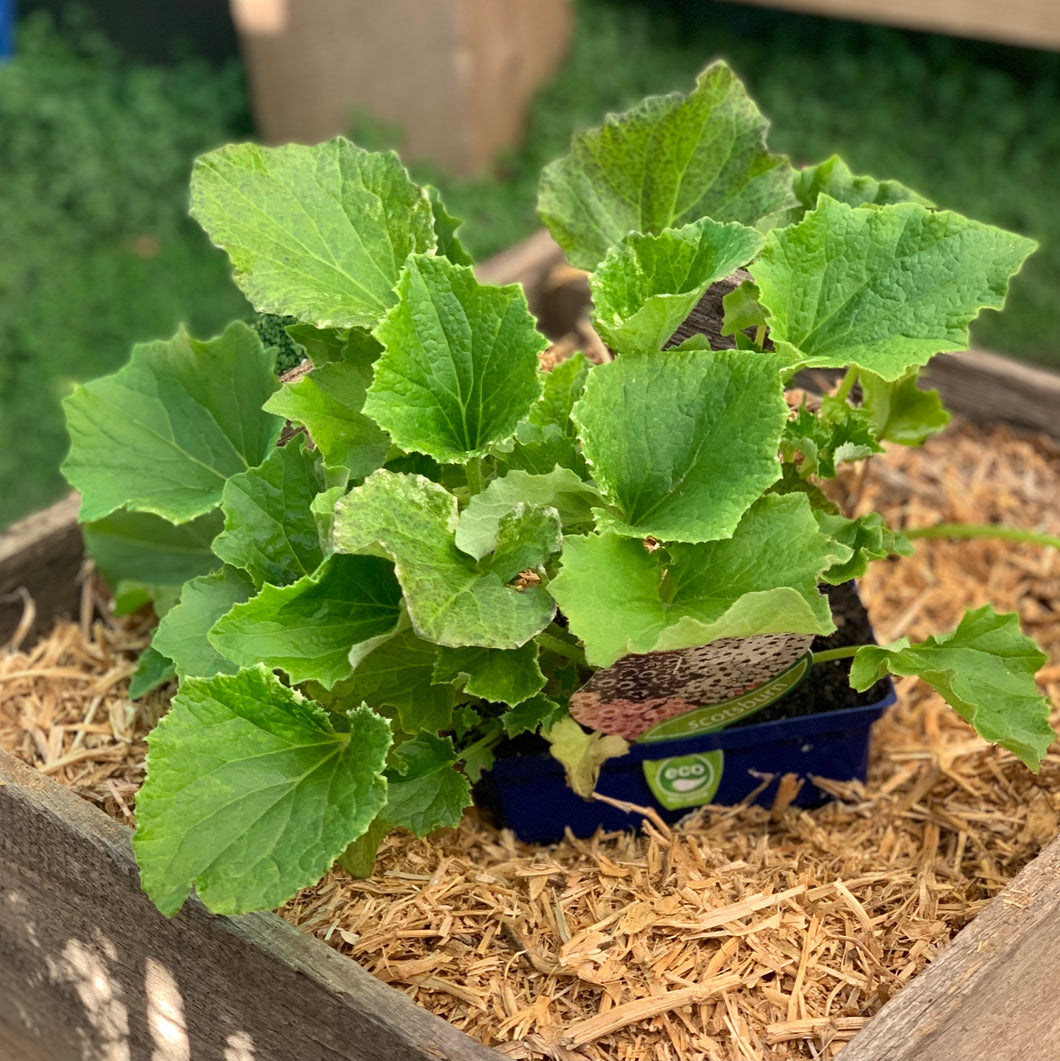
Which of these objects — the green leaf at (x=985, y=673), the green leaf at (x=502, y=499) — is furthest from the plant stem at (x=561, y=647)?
the green leaf at (x=985, y=673)

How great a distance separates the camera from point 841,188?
3.91ft

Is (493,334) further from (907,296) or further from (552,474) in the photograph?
(907,296)

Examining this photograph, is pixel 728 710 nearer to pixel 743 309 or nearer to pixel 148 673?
pixel 743 309

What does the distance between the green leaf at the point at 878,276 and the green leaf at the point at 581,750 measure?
1.18 ft

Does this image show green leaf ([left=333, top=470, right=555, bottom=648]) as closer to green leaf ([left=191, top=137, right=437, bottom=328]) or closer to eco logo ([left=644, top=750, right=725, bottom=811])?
green leaf ([left=191, top=137, right=437, bottom=328])

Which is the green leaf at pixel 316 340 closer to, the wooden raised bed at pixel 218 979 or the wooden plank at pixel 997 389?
the wooden raised bed at pixel 218 979

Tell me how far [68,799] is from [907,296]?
31.8 inches

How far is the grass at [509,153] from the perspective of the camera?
293 cm

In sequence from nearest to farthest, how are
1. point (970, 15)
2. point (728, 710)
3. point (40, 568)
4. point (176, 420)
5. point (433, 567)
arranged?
point (433, 567)
point (728, 710)
point (176, 420)
point (40, 568)
point (970, 15)

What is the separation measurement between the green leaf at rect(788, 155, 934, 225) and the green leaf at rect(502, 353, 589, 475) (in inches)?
11.1

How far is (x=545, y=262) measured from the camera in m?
1.86

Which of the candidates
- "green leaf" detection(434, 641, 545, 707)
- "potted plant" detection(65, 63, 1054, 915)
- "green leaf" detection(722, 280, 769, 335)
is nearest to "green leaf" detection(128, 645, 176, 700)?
"potted plant" detection(65, 63, 1054, 915)

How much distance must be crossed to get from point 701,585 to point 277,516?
35 cm

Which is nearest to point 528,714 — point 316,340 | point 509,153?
point 316,340
